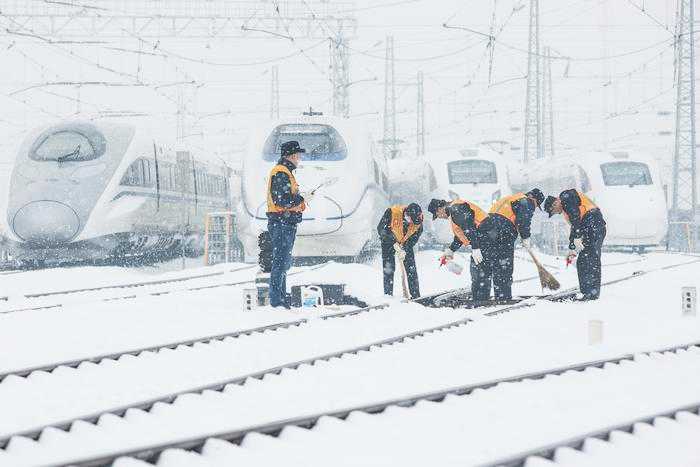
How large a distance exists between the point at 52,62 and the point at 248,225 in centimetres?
6653

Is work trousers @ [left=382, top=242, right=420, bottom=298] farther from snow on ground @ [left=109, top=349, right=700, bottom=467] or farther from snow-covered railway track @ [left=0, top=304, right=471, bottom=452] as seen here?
snow on ground @ [left=109, top=349, right=700, bottom=467]

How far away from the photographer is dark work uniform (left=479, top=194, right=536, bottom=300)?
9.21 meters

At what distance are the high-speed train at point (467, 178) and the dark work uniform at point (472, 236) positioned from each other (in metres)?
10.9

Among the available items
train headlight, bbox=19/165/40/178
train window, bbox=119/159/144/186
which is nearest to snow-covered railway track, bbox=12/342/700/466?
train headlight, bbox=19/165/40/178

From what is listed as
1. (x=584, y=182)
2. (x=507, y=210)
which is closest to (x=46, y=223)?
(x=507, y=210)

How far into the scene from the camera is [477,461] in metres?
3.25

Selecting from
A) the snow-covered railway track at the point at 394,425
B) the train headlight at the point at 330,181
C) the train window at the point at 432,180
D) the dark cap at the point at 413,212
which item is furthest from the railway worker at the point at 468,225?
the train window at the point at 432,180

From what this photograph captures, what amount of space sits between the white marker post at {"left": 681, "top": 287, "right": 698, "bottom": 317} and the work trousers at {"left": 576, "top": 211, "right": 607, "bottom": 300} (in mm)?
1352

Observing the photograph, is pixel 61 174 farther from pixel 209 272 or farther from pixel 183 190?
pixel 183 190

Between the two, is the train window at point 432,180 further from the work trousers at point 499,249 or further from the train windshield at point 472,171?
the work trousers at point 499,249

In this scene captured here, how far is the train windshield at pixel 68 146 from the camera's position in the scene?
14797 mm

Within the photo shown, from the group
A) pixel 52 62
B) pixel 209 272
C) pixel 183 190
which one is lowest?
pixel 209 272

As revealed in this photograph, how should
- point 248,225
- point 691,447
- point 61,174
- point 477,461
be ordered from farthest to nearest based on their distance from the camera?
point 61,174
point 248,225
point 691,447
point 477,461

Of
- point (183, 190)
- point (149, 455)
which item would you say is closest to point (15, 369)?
point (149, 455)
